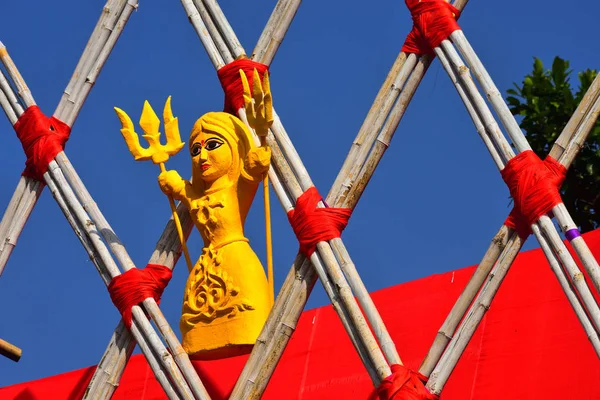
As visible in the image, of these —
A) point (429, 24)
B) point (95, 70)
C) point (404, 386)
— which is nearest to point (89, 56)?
point (95, 70)

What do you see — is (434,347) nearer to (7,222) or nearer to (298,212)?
(298,212)

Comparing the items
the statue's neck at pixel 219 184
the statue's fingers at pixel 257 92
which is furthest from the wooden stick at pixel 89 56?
the statue's fingers at pixel 257 92

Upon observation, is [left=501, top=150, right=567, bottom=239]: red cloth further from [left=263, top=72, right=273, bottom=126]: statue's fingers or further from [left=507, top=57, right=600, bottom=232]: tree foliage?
[left=507, top=57, right=600, bottom=232]: tree foliage

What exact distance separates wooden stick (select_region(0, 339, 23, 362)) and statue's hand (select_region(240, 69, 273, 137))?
3009 millimetres

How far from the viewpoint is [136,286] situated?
11.6 metres

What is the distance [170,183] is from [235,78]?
1010 millimetres

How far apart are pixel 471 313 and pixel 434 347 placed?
0.35 metres

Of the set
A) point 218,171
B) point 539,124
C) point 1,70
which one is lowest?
point 218,171

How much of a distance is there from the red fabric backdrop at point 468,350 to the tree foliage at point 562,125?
6637mm

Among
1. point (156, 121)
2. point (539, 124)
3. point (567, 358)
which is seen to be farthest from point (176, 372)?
point (539, 124)

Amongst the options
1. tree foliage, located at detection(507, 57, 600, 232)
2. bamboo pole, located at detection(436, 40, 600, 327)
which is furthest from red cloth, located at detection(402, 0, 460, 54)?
tree foliage, located at detection(507, 57, 600, 232)

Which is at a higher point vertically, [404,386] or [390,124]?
[390,124]

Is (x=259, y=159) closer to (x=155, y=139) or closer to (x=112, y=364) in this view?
(x=155, y=139)

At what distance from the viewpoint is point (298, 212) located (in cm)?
1102
